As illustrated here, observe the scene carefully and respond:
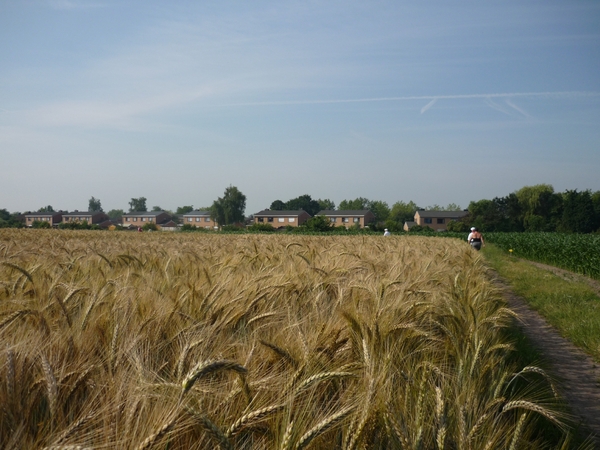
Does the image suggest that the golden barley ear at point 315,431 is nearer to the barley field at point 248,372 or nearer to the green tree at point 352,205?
the barley field at point 248,372

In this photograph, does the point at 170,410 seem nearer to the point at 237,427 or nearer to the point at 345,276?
the point at 237,427

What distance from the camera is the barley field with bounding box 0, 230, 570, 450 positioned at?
1.57 meters

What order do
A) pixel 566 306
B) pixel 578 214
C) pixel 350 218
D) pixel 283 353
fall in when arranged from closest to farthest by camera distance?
1. pixel 283 353
2. pixel 566 306
3. pixel 578 214
4. pixel 350 218

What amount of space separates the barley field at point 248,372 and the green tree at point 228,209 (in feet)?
349

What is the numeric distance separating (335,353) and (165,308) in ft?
3.54

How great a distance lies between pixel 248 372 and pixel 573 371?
5.10 metres

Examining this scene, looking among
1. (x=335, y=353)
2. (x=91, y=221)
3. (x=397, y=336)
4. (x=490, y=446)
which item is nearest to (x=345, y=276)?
(x=397, y=336)

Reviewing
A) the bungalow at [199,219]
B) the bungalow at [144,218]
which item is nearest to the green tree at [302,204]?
the bungalow at [199,219]

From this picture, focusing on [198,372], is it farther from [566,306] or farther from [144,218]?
[144,218]

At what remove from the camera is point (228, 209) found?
109312 millimetres

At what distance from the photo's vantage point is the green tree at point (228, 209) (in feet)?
359

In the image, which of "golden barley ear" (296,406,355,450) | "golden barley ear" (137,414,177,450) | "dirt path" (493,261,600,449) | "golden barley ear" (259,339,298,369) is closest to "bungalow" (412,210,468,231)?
"dirt path" (493,261,600,449)

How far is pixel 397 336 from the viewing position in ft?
9.80

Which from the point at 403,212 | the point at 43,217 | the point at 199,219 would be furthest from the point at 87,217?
the point at 403,212
